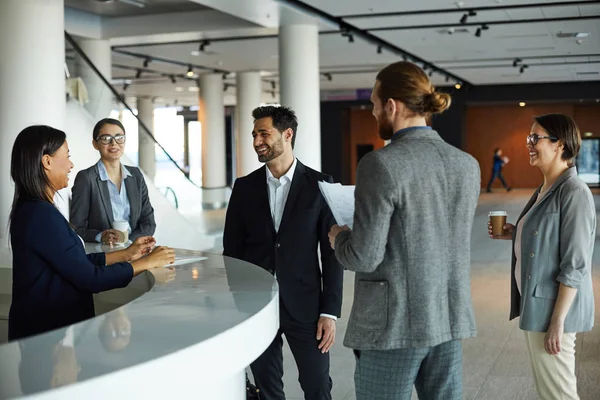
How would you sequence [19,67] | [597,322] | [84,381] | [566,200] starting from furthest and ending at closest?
[19,67], [597,322], [566,200], [84,381]

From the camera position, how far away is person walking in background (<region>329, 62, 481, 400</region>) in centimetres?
253

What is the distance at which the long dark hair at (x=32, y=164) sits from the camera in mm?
2879

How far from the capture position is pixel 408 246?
2574 millimetres

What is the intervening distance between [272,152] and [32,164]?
119 centimetres

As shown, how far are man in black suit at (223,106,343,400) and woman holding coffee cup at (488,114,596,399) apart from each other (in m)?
0.84

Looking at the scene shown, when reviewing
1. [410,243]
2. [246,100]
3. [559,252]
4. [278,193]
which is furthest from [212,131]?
[410,243]

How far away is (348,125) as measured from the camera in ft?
114

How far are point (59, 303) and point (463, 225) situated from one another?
4.58ft

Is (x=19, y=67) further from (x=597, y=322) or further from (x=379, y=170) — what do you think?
(x=379, y=170)

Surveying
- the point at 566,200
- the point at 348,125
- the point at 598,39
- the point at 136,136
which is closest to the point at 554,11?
the point at 598,39

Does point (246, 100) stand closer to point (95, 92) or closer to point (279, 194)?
point (95, 92)

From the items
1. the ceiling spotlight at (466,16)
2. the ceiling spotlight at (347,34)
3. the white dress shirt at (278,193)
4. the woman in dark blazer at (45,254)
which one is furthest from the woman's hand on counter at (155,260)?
the ceiling spotlight at (347,34)

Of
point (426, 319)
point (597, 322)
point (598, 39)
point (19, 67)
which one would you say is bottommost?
point (597, 322)

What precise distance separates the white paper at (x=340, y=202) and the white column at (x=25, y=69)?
270 inches
